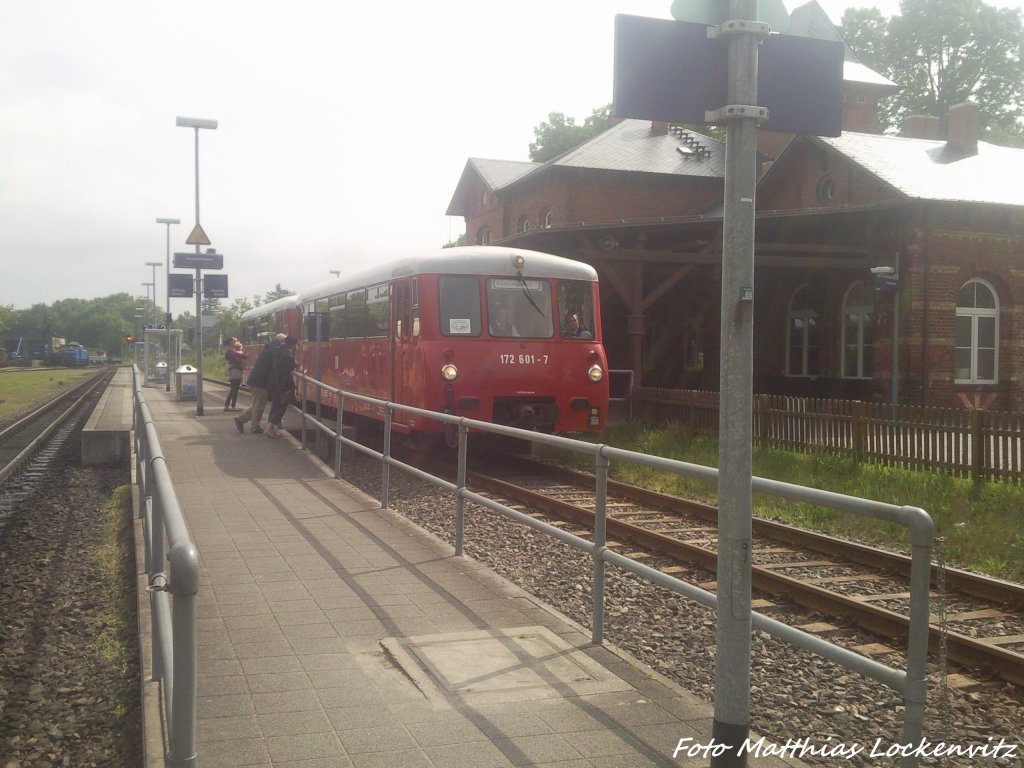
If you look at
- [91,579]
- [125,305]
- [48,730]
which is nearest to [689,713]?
[48,730]

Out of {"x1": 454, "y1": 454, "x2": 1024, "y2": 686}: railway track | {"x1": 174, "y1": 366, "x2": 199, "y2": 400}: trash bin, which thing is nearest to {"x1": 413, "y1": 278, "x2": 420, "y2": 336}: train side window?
{"x1": 454, "y1": 454, "x2": 1024, "y2": 686}: railway track

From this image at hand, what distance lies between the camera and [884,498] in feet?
38.7

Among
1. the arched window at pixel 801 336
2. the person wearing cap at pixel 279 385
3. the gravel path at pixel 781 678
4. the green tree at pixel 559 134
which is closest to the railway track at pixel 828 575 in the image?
the gravel path at pixel 781 678

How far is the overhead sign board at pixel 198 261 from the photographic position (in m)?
21.5

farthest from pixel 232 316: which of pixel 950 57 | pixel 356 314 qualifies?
pixel 356 314

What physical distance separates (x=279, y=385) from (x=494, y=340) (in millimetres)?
4184

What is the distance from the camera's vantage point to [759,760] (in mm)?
3957

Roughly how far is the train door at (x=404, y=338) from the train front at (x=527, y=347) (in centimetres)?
48

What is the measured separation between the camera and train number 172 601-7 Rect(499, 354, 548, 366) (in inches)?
560

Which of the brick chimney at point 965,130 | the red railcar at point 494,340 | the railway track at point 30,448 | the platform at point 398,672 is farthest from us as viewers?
the brick chimney at point 965,130

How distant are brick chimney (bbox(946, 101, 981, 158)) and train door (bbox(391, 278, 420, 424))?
842 inches

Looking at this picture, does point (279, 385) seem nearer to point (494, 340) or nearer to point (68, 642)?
point (494, 340)

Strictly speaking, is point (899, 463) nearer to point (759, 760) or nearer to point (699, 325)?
point (759, 760)

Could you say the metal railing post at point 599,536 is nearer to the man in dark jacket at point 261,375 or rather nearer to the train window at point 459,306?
the train window at point 459,306
